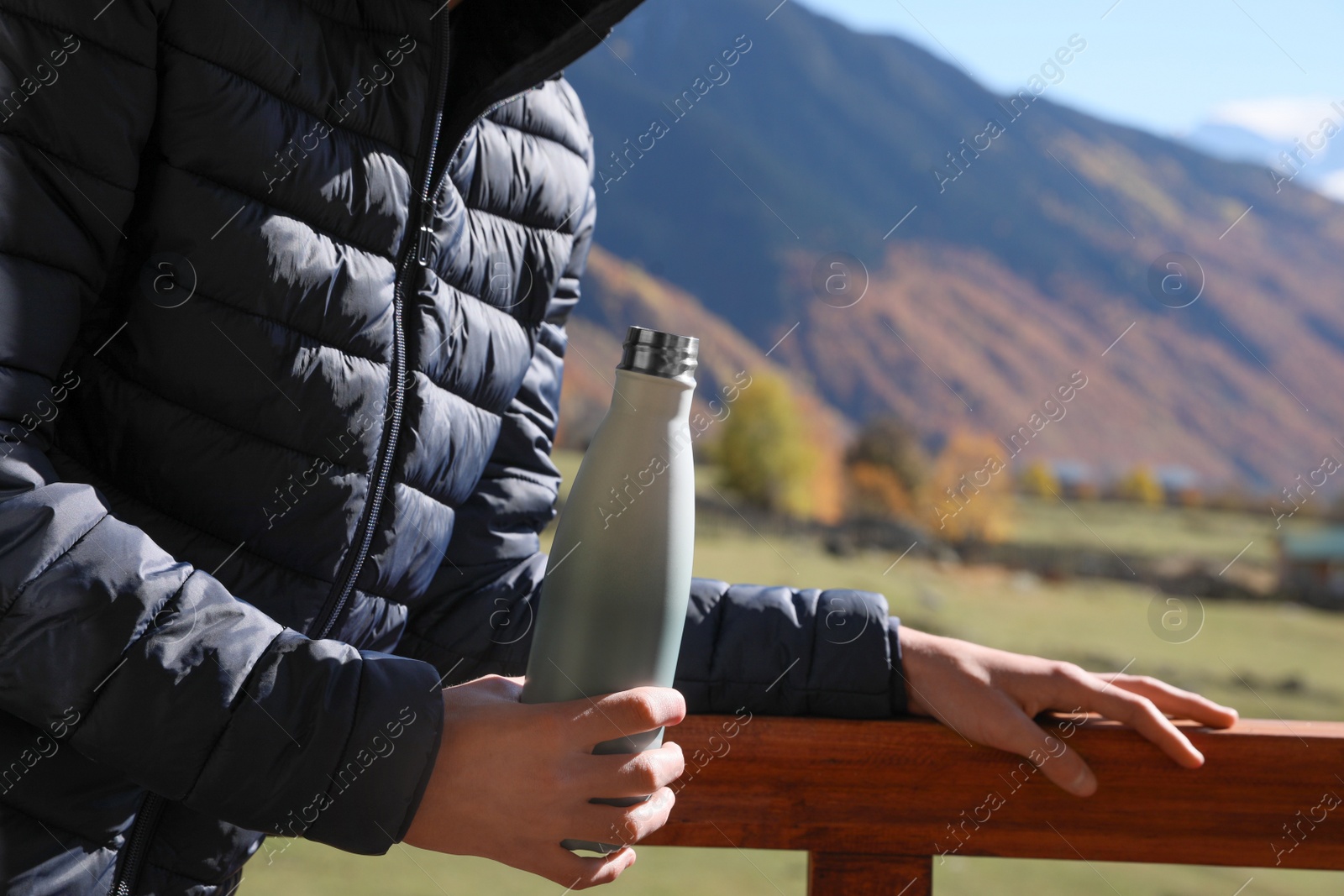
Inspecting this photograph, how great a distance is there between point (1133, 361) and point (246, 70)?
2975 cm

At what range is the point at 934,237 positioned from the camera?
30297 mm

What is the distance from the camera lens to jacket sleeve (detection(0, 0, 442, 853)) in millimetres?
317

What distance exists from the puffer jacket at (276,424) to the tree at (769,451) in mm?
15107

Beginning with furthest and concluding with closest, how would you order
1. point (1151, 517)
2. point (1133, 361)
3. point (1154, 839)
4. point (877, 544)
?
point (1133, 361) → point (1151, 517) → point (877, 544) → point (1154, 839)

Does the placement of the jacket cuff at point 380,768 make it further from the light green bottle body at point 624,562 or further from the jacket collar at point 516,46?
the jacket collar at point 516,46

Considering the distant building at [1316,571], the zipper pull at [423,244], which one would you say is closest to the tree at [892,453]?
the distant building at [1316,571]

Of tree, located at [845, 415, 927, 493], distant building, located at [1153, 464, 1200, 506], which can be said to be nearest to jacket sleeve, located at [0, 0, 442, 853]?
tree, located at [845, 415, 927, 493]

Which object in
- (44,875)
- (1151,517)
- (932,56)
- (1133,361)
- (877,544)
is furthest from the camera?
(932,56)

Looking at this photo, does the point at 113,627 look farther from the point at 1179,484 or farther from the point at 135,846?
the point at 1179,484

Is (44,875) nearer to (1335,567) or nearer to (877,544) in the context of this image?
(877,544)

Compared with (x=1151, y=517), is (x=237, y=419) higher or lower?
lower

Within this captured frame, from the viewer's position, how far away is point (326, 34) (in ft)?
1.52

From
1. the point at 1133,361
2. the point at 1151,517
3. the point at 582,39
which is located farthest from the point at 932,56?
the point at 582,39

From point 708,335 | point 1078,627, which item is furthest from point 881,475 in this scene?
point 1078,627
